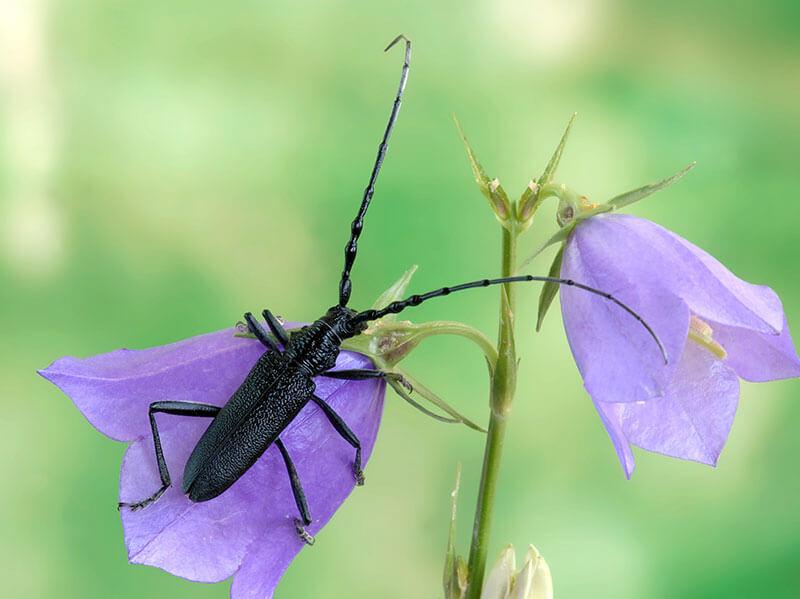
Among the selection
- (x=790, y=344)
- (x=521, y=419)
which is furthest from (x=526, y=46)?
(x=790, y=344)

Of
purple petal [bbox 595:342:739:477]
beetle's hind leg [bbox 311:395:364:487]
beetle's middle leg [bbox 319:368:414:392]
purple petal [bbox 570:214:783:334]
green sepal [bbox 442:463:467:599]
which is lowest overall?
green sepal [bbox 442:463:467:599]

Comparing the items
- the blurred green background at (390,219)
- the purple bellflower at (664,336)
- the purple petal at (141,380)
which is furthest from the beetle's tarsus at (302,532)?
the blurred green background at (390,219)

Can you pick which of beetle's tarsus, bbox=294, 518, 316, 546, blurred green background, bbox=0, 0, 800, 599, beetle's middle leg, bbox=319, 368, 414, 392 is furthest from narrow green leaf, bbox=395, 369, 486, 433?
blurred green background, bbox=0, 0, 800, 599

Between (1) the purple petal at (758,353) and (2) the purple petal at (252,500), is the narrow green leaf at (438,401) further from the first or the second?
(1) the purple petal at (758,353)

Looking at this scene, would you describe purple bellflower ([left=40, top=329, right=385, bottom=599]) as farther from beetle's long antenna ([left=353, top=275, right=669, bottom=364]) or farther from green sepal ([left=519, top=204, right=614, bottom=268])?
green sepal ([left=519, top=204, right=614, bottom=268])

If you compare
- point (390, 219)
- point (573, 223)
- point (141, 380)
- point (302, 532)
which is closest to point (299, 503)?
point (302, 532)

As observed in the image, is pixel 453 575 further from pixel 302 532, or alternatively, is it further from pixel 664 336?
pixel 664 336
